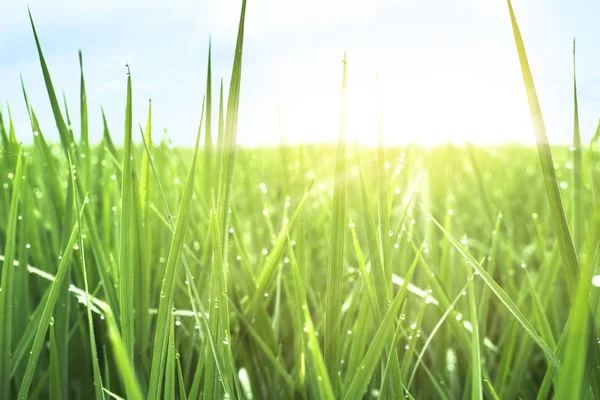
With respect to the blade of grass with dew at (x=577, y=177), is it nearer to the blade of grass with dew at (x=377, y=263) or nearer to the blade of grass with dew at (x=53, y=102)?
the blade of grass with dew at (x=377, y=263)

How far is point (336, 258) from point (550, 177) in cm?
15

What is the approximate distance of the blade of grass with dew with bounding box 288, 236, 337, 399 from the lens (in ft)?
1.09

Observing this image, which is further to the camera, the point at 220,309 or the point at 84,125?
the point at 84,125

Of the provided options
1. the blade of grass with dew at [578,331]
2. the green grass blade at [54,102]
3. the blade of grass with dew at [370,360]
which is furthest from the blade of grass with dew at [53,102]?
the blade of grass with dew at [578,331]

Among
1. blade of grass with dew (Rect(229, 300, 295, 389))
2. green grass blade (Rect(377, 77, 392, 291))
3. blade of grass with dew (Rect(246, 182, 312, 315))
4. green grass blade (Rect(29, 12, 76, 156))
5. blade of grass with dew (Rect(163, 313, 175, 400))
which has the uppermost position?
green grass blade (Rect(29, 12, 76, 156))

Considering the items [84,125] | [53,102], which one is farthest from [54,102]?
[84,125]

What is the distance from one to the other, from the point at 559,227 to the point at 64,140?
1.46 ft

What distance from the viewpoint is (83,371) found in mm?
630

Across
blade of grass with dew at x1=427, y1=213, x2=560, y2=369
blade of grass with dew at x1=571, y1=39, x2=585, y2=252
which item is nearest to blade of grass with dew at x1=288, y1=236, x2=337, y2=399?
blade of grass with dew at x1=427, y1=213, x2=560, y2=369

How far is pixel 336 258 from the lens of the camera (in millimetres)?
429

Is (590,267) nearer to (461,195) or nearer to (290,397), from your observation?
(290,397)

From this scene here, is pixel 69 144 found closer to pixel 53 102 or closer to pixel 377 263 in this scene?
pixel 53 102

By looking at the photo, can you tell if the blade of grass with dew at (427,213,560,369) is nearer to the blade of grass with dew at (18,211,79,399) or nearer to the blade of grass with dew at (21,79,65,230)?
the blade of grass with dew at (18,211,79,399)

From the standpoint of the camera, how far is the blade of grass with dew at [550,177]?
14.3 inches
